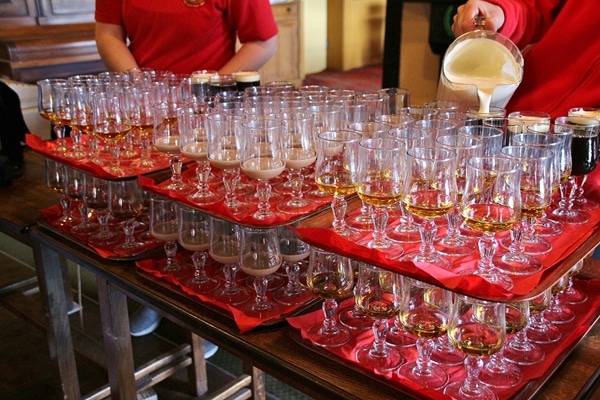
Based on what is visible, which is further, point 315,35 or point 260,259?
A: point 315,35

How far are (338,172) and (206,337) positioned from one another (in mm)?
422

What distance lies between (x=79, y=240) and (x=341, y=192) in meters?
0.75

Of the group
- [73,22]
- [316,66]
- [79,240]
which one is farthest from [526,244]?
[316,66]

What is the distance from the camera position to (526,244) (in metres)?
1.13

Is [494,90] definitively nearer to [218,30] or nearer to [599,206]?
[599,206]

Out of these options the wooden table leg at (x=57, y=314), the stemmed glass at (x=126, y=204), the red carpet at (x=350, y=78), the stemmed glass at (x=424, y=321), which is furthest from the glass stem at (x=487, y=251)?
the red carpet at (x=350, y=78)

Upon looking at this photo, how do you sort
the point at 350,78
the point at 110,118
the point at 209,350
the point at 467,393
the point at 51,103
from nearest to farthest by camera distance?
1. the point at 467,393
2. the point at 110,118
3. the point at 51,103
4. the point at 209,350
5. the point at 350,78

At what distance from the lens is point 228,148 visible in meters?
1.38

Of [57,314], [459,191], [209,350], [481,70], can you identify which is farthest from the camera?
[209,350]

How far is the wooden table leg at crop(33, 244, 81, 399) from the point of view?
1.83 metres

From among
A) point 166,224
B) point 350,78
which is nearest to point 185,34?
point 166,224

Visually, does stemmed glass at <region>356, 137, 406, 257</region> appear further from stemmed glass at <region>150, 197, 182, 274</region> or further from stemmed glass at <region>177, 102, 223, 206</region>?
stemmed glass at <region>150, 197, 182, 274</region>

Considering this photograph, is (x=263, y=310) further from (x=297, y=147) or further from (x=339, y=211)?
(x=297, y=147)

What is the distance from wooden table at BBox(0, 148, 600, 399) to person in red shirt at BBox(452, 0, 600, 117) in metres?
0.43
